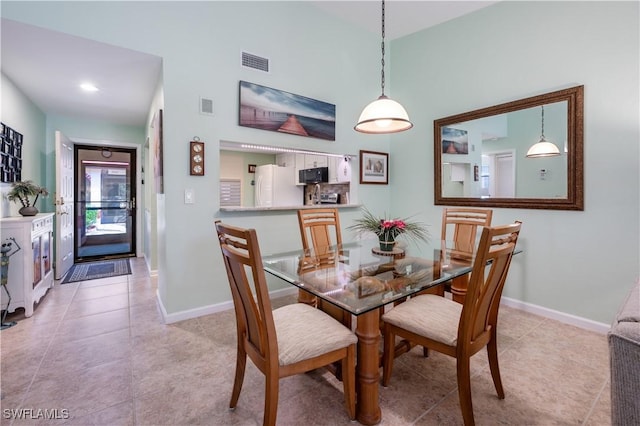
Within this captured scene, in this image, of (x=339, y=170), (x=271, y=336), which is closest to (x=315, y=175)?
(x=339, y=170)

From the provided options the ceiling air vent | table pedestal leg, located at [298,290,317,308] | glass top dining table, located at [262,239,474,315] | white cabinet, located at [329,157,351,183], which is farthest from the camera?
white cabinet, located at [329,157,351,183]

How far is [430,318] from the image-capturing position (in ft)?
5.10

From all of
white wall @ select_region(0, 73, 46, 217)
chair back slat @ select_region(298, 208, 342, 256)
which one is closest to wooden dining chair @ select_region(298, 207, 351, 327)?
chair back slat @ select_region(298, 208, 342, 256)

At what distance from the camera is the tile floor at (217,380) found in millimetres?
1513

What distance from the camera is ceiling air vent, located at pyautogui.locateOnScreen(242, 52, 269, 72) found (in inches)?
113

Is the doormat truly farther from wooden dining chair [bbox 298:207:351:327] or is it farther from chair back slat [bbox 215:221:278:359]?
chair back slat [bbox 215:221:278:359]

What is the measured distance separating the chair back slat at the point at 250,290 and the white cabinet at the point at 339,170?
267 centimetres

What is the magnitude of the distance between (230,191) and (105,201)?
217 cm

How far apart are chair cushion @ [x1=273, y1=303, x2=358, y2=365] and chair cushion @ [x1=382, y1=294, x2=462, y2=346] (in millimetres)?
321

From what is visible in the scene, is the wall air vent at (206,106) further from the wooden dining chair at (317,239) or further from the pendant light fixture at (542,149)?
the pendant light fixture at (542,149)

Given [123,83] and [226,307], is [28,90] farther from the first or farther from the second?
[226,307]

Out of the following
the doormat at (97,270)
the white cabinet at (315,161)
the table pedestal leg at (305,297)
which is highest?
the white cabinet at (315,161)

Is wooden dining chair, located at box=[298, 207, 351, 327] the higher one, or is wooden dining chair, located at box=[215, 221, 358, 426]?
wooden dining chair, located at box=[298, 207, 351, 327]

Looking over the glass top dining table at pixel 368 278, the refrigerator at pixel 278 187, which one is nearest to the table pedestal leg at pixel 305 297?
the glass top dining table at pixel 368 278
